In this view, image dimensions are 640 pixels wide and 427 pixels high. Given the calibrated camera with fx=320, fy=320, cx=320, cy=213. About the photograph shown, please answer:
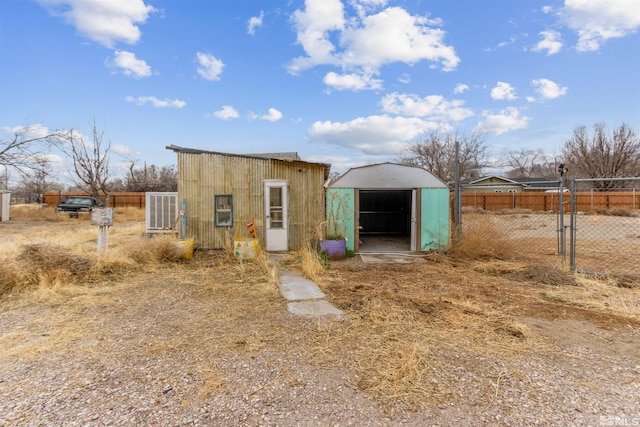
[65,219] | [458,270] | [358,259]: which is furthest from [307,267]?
[65,219]

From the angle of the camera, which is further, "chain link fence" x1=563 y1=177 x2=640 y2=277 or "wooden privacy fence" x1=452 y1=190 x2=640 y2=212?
"wooden privacy fence" x1=452 y1=190 x2=640 y2=212

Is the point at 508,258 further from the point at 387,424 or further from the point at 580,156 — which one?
the point at 580,156

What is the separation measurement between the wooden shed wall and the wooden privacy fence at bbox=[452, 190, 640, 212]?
16.5m

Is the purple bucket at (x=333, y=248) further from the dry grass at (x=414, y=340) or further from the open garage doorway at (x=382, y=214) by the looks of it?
the open garage doorway at (x=382, y=214)

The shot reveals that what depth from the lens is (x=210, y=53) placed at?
936 centimetres

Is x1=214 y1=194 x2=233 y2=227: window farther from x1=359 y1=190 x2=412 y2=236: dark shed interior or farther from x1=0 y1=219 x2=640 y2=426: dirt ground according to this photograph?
x1=359 y1=190 x2=412 y2=236: dark shed interior

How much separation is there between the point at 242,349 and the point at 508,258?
22.0 ft

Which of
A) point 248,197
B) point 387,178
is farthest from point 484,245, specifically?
point 248,197

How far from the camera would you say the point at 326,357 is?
9.63 feet

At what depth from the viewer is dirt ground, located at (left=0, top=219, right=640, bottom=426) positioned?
86.4 inches

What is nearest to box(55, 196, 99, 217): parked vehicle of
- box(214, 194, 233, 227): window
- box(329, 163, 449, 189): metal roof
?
box(214, 194, 233, 227): window

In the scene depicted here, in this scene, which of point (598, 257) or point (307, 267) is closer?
point (307, 267)

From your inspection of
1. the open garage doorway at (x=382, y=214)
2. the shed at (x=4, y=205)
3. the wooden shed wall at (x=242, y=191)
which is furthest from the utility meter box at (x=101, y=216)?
the shed at (x=4, y=205)

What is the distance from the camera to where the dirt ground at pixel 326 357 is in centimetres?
219
